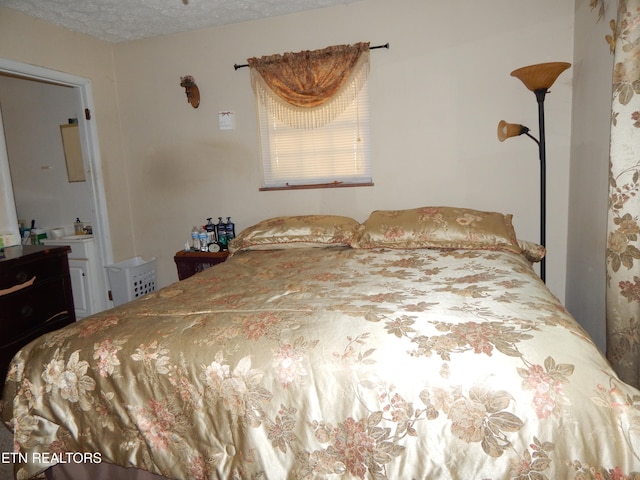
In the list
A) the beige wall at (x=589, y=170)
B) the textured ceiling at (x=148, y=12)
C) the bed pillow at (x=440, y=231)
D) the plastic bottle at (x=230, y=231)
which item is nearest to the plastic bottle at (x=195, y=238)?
the plastic bottle at (x=230, y=231)

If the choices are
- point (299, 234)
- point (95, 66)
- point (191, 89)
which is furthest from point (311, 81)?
point (95, 66)

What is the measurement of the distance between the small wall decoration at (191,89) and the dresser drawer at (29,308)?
5.50ft

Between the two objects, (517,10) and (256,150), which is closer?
(517,10)

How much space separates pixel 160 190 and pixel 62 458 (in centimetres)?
254

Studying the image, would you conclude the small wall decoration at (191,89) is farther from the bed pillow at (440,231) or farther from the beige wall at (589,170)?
the beige wall at (589,170)

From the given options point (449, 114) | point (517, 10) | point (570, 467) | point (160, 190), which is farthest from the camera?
point (160, 190)

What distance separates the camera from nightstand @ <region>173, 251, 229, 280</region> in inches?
120

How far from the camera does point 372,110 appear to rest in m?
2.96

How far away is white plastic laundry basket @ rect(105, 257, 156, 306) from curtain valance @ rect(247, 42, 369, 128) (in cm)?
174

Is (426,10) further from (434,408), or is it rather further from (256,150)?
(434,408)

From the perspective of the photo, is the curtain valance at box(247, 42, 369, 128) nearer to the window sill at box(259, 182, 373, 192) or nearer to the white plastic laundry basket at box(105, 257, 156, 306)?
the window sill at box(259, 182, 373, 192)

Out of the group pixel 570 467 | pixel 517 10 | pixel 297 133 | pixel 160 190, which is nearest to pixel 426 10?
pixel 517 10

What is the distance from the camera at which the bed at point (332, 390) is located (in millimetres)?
974

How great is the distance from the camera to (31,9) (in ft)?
8.89
